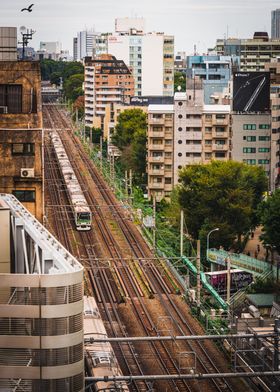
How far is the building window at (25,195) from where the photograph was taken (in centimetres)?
2442

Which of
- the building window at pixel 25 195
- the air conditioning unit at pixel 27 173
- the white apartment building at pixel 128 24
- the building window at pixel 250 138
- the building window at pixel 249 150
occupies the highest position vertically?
the white apartment building at pixel 128 24

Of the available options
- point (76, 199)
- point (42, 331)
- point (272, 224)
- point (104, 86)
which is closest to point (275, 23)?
point (104, 86)

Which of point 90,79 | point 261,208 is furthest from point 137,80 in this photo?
point 261,208

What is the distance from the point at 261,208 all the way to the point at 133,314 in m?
8.35

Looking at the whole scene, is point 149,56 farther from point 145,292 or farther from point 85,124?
point 145,292

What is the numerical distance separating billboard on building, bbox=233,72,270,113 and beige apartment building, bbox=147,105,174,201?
3.47 meters

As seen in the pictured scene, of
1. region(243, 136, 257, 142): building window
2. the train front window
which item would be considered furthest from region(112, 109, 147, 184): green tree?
the train front window

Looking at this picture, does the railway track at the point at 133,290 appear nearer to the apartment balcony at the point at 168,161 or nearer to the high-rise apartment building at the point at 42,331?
the apartment balcony at the point at 168,161

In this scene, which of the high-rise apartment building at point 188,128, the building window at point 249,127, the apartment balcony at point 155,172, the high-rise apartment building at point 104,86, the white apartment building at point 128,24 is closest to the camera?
the high-rise apartment building at point 188,128

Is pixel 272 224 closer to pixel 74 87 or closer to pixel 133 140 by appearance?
pixel 133 140

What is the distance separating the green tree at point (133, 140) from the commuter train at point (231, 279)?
23057 mm

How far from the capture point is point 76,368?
12.4m

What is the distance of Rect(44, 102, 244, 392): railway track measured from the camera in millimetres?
26469

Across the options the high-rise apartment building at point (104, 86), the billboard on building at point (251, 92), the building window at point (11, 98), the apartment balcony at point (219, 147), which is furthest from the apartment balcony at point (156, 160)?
the high-rise apartment building at point (104, 86)
